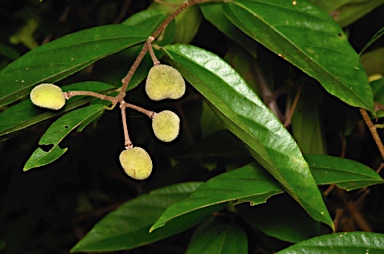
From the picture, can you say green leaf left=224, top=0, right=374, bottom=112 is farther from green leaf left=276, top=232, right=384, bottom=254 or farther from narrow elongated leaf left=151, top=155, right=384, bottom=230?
green leaf left=276, top=232, right=384, bottom=254

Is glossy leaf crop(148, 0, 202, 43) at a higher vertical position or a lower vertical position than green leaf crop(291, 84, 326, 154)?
higher

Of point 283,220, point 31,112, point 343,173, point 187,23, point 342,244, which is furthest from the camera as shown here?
point 187,23

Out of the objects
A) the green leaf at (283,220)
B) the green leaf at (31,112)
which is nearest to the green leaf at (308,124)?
the green leaf at (283,220)

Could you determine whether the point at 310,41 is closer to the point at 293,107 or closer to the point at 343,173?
the point at 343,173

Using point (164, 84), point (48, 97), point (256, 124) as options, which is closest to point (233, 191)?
point (256, 124)

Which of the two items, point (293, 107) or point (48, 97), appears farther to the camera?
point (293, 107)

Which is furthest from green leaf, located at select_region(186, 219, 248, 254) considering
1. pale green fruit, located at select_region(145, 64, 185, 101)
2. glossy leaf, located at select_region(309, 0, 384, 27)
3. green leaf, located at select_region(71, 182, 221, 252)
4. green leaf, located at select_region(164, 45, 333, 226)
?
glossy leaf, located at select_region(309, 0, 384, 27)

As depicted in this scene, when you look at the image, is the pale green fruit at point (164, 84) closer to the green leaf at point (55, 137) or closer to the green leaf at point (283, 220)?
the green leaf at point (55, 137)
